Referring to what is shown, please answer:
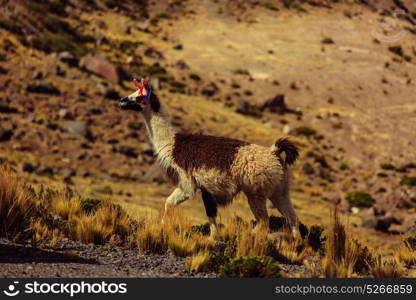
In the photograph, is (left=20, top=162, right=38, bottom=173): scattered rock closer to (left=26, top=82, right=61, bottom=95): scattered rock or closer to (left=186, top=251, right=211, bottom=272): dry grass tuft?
(left=26, top=82, right=61, bottom=95): scattered rock

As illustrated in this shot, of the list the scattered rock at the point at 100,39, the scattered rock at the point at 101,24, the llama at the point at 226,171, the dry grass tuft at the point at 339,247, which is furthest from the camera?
the scattered rock at the point at 101,24

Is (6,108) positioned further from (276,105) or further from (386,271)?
(386,271)

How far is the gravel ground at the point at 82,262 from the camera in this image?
21.7ft

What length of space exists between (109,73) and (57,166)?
1400 cm

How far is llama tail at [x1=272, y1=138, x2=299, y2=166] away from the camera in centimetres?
909

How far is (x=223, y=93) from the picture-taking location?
4644cm

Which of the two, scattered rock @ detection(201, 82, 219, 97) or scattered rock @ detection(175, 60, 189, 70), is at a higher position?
scattered rock @ detection(175, 60, 189, 70)

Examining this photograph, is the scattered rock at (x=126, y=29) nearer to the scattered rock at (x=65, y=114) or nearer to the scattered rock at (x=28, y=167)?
the scattered rock at (x=65, y=114)

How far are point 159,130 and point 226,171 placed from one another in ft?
5.69

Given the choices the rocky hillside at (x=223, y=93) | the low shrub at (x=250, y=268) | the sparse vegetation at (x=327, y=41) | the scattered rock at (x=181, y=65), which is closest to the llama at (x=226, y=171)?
the low shrub at (x=250, y=268)

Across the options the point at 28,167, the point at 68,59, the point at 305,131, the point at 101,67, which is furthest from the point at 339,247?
the point at 68,59

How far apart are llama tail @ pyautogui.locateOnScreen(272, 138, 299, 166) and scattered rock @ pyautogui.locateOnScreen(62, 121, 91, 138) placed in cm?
2293

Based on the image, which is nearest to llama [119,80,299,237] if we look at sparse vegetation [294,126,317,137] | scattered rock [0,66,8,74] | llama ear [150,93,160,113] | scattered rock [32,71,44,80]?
llama ear [150,93,160,113]

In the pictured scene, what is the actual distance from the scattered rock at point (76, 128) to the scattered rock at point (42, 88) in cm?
382
